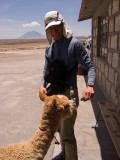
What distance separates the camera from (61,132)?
4.14 metres

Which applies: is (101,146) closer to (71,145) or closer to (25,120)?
(71,145)

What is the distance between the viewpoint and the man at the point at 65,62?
3758 mm

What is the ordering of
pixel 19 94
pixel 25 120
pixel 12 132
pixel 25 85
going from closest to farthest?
pixel 12 132
pixel 25 120
pixel 19 94
pixel 25 85

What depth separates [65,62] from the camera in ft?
12.9

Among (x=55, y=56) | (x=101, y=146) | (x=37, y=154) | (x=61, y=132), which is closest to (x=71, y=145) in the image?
(x=61, y=132)

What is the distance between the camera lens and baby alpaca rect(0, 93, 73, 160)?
307cm

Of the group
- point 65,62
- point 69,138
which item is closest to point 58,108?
point 65,62

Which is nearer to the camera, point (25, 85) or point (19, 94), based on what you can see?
point (19, 94)

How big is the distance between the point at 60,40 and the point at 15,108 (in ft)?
16.4

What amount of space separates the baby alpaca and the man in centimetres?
60

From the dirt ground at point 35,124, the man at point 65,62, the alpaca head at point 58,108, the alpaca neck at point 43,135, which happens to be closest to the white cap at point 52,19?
the man at point 65,62

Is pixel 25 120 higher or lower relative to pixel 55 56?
lower

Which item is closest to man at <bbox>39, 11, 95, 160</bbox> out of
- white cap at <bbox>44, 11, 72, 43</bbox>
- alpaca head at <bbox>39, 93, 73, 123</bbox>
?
white cap at <bbox>44, 11, 72, 43</bbox>

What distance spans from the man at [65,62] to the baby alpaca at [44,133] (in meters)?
0.60
